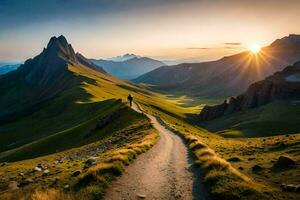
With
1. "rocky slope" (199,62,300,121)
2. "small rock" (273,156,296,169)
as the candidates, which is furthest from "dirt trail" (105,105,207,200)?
"rocky slope" (199,62,300,121)

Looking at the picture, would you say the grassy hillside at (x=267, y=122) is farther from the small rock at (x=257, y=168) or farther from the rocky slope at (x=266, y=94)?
the small rock at (x=257, y=168)

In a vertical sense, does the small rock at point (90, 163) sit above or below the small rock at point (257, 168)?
below

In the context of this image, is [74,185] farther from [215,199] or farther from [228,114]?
[228,114]

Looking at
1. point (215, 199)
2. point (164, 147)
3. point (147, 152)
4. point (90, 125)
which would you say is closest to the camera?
point (215, 199)

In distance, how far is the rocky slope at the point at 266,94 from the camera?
5039 inches

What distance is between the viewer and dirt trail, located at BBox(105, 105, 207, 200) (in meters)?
19.2

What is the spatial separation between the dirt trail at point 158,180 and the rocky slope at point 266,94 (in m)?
110

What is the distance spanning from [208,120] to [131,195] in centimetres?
13724

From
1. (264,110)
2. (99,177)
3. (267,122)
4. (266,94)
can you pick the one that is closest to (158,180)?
(99,177)

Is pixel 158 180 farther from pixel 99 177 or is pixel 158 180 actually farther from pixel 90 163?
pixel 90 163

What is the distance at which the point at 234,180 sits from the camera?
1978cm

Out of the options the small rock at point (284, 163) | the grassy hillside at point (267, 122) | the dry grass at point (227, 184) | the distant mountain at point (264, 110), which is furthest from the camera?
the distant mountain at point (264, 110)

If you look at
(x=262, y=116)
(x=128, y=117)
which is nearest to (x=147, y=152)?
(x=128, y=117)

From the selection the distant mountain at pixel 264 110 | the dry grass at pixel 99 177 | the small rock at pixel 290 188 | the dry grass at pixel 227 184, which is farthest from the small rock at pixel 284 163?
the distant mountain at pixel 264 110
